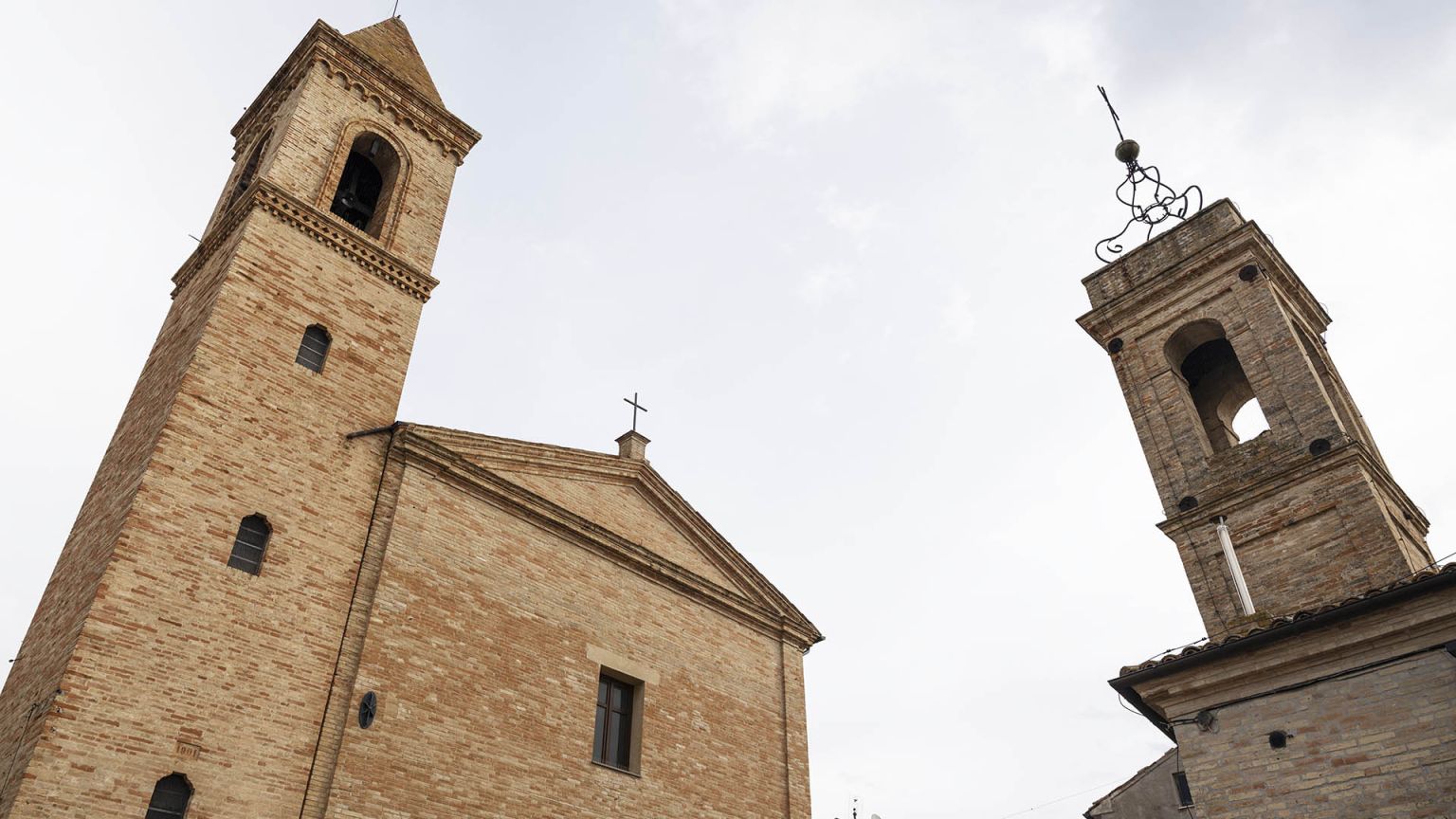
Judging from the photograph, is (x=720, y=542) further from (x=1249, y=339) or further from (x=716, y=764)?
(x=1249, y=339)

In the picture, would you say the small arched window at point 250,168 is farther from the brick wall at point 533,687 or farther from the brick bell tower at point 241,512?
the brick wall at point 533,687

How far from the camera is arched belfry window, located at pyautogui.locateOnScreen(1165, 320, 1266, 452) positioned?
47.8 feet

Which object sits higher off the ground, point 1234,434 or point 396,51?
point 396,51

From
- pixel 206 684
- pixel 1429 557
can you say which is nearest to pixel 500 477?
pixel 206 684

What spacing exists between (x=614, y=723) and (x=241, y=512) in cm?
545

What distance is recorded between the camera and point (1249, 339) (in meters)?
13.4

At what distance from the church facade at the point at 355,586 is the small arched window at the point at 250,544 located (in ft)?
0.07

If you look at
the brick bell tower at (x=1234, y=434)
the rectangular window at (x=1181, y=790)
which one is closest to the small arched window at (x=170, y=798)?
the brick bell tower at (x=1234, y=434)

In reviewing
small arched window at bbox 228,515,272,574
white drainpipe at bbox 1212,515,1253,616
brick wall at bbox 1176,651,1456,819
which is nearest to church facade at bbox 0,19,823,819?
small arched window at bbox 228,515,272,574

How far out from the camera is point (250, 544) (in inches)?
383

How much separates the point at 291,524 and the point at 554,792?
4317 millimetres

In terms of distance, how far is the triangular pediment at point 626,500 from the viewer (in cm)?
1265

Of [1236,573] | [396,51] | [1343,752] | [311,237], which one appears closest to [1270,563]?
[1236,573]

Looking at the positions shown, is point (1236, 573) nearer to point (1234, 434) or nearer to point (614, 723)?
point (1234, 434)
